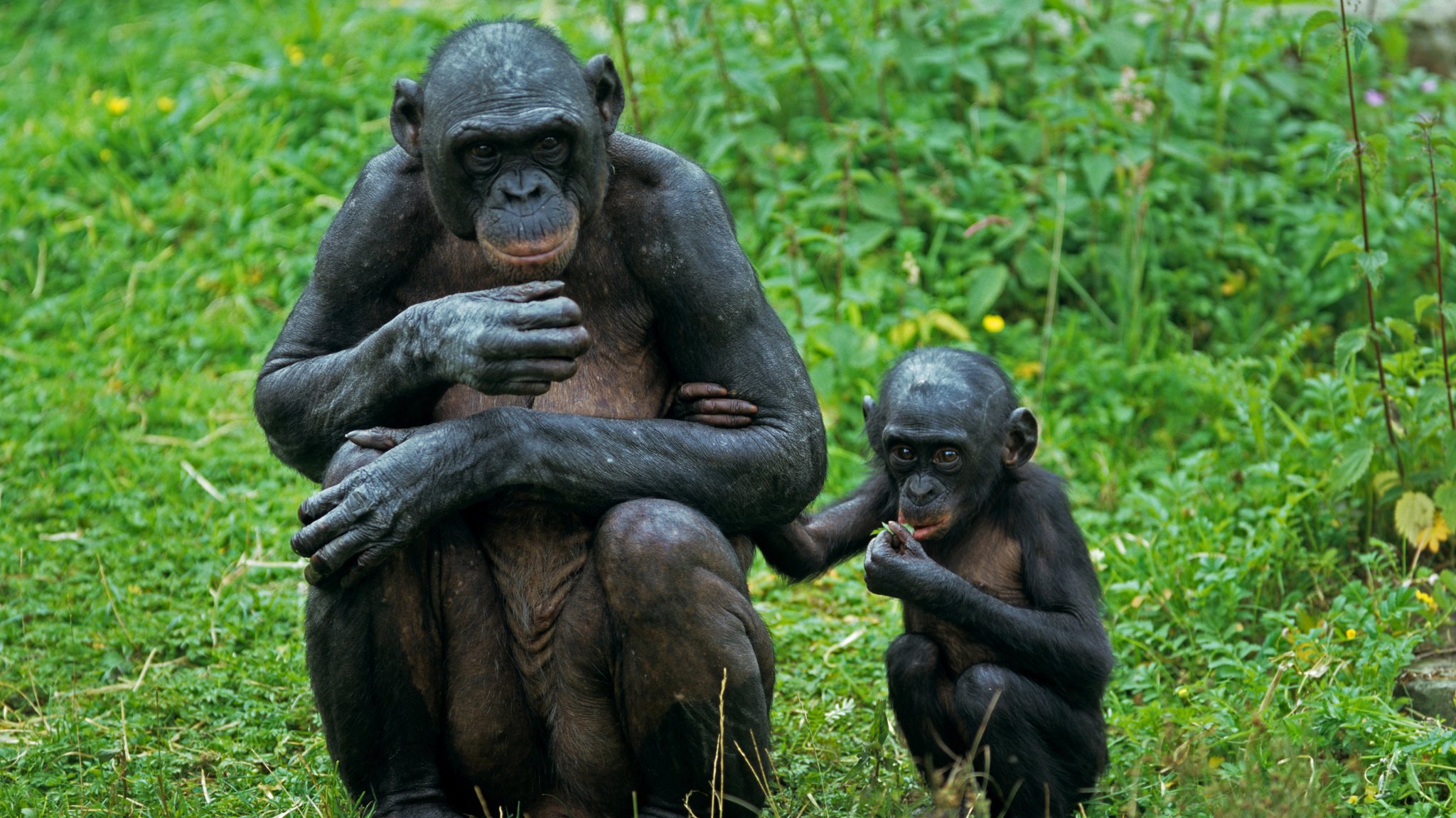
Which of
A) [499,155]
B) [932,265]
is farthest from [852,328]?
[499,155]

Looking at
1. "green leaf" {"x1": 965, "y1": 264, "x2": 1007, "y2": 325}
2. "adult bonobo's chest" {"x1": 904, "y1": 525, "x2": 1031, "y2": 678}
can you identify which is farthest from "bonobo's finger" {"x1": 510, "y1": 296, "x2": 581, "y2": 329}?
"green leaf" {"x1": 965, "y1": 264, "x2": 1007, "y2": 325}

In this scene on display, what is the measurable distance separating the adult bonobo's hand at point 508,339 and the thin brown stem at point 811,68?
4154 mm

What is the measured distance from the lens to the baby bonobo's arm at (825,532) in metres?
4.56

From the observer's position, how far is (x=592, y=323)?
4090 mm

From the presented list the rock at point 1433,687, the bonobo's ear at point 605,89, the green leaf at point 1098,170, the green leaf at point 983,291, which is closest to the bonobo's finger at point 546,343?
the bonobo's ear at point 605,89

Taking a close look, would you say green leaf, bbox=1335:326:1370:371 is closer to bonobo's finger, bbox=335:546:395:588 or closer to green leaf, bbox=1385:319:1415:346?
green leaf, bbox=1385:319:1415:346

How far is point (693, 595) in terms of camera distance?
3668mm

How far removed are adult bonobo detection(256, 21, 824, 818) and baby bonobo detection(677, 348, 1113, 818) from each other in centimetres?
23

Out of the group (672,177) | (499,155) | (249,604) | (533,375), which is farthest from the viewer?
(249,604)

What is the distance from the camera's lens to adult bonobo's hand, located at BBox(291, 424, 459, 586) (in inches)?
143

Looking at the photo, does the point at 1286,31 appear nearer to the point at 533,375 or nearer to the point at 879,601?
the point at 879,601

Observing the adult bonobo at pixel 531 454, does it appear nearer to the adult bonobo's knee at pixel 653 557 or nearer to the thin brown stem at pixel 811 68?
the adult bonobo's knee at pixel 653 557

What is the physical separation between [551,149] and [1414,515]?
3331mm

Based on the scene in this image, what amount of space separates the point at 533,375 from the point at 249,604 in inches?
102
